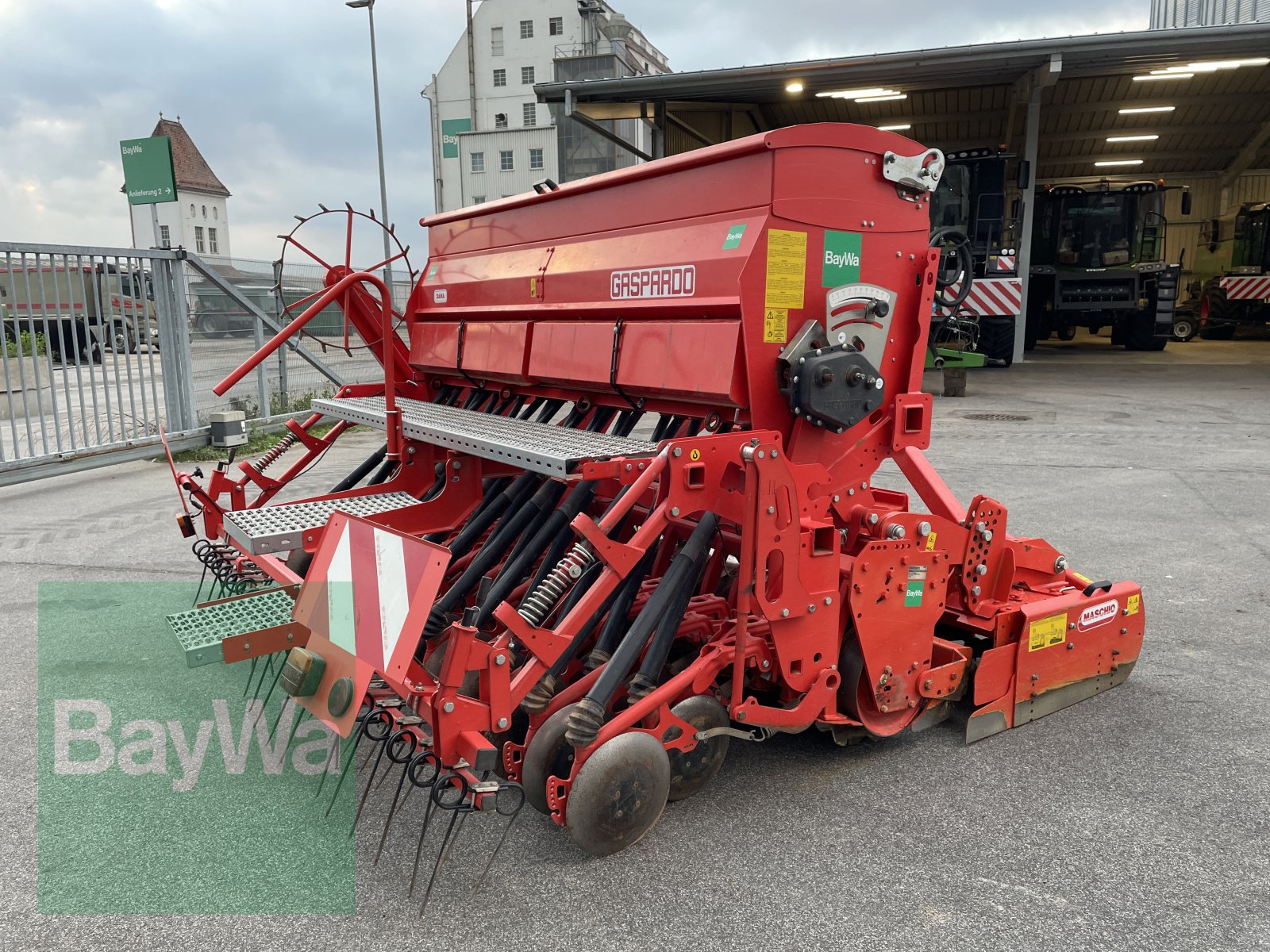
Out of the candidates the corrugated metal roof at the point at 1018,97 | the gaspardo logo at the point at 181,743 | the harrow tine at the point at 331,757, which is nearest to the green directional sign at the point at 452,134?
the corrugated metal roof at the point at 1018,97

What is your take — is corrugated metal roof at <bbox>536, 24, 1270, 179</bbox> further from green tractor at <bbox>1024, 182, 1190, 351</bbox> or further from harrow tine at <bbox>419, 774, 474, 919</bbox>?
harrow tine at <bbox>419, 774, 474, 919</bbox>

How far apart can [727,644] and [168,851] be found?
1691 millimetres

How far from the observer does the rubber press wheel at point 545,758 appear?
2.57 meters

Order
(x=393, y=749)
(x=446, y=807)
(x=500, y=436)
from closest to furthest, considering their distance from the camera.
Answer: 1. (x=446, y=807)
2. (x=393, y=749)
3. (x=500, y=436)

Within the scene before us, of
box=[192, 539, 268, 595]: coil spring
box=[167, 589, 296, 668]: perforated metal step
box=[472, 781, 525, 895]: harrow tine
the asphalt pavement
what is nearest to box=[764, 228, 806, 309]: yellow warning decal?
the asphalt pavement

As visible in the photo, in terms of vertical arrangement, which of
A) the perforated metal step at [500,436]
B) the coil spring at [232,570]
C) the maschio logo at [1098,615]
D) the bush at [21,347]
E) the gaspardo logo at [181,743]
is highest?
the bush at [21,347]

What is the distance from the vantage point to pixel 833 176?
121 inches

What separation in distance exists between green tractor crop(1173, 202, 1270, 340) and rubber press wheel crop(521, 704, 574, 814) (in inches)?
937

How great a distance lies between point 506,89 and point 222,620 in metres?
48.0

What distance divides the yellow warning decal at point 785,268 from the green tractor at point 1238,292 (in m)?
22.8

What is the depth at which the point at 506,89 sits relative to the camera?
46469mm

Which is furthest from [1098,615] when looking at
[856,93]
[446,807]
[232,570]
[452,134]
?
[452,134]

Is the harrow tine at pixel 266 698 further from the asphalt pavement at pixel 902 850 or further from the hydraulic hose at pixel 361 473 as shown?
the hydraulic hose at pixel 361 473

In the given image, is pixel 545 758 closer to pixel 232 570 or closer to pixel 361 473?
pixel 232 570
